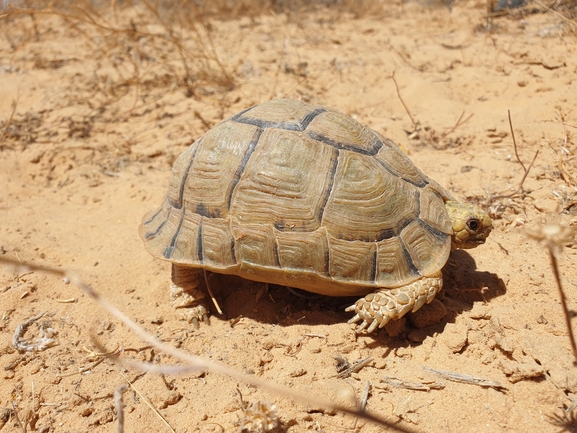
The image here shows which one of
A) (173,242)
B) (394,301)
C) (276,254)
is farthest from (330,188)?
(173,242)

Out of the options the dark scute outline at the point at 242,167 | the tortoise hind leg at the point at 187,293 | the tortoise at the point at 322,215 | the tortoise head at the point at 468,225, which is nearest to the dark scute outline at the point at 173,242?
the tortoise at the point at 322,215

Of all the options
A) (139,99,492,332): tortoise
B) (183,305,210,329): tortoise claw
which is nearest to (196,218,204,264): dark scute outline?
(139,99,492,332): tortoise

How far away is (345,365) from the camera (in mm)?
2604

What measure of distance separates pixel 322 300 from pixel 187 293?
1.09 meters

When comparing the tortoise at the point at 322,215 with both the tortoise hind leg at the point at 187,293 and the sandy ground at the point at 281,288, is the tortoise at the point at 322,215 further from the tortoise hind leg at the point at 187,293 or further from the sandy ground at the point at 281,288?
the sandy ground at the point at 281,288

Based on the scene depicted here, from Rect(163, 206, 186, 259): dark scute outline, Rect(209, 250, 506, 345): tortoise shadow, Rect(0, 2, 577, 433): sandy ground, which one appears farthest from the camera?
Rect(163, 206, 186, 259): dark scute outline

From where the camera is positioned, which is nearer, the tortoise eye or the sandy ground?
the sandy ground

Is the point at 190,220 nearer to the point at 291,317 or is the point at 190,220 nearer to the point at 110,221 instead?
the point at 291,317

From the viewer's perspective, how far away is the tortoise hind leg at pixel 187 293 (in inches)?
128

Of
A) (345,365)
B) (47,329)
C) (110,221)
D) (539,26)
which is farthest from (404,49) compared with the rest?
(47,329)

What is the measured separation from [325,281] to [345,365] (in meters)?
0.55

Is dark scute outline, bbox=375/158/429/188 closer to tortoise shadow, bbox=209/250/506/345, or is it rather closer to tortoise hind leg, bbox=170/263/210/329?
tortoise shadow, bbox=209/250/506/345

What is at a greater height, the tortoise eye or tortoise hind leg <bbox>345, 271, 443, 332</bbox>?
the tortoise eye

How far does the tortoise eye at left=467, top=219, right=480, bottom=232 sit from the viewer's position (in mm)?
2875
